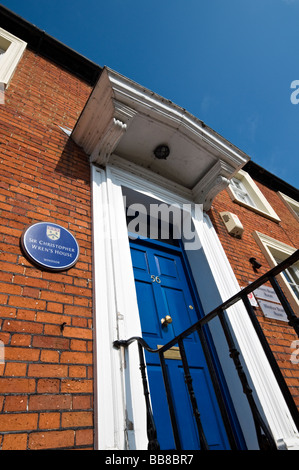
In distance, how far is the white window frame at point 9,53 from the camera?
379cm

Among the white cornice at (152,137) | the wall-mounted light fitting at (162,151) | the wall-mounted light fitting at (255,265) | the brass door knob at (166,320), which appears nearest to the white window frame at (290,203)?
the wall-mounted light fitting at (255,265)

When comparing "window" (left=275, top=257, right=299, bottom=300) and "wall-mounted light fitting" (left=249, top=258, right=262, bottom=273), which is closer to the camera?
"wall-mounted light fitting" (left=249, top=258, right=262, bottom=273)

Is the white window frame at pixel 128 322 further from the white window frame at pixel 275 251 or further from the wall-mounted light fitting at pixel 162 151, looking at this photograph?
the white window frame at pixel 275 251

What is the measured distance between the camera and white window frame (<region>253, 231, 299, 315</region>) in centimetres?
442

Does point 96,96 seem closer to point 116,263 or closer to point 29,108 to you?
point 29,108

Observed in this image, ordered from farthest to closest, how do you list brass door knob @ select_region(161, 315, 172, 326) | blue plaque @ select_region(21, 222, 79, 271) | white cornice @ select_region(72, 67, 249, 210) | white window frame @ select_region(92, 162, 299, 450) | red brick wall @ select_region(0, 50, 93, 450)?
white cornice @ select_region(72, 67, 249, 210) → brass door knob @ select_region(161, 315, 172, 326) → blue plaque @ select_region(21, 222, 79, 271) → white window frame @ select_region(92, 162, 299, 450) → red brick wall @ select_region(0, 50, 93, 450)

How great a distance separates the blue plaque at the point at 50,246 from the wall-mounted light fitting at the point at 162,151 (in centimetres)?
192

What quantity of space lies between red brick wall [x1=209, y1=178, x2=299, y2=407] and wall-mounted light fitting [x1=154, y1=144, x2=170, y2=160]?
49.3 inches

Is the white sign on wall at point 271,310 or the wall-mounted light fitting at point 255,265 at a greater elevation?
the wall-mounted light fitting at point 255,265

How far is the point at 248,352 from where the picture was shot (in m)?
2.91

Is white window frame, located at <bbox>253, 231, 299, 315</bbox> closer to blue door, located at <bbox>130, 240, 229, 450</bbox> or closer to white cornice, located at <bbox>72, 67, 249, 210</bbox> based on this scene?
white cornice, located at <bbox>72, 67, 249, 210</bbox>

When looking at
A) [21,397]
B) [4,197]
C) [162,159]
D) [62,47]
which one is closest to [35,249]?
[4,197]

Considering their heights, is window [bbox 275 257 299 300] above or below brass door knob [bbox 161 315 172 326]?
above

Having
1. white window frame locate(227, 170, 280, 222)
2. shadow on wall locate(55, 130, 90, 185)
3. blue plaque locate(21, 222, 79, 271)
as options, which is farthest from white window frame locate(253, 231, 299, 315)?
Answer: blue plaque locate(21, 222, 79, 271)
